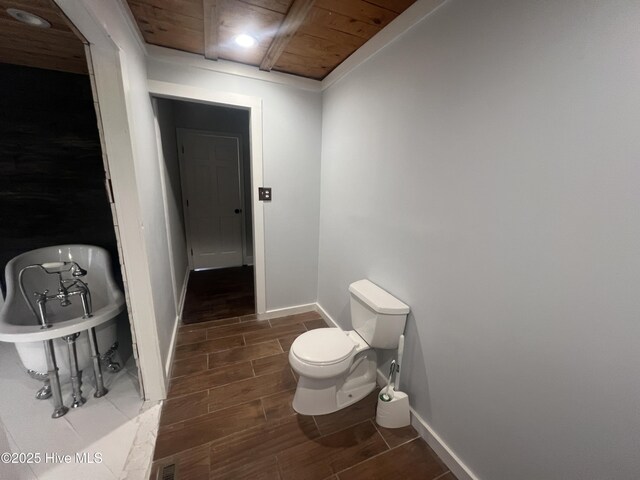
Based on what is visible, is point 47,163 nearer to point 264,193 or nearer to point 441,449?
point 264,193

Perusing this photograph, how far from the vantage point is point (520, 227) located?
88cm

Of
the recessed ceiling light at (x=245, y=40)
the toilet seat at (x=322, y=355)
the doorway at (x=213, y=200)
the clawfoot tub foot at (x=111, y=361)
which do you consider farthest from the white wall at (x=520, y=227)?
the doorway at (x=213, y=200)

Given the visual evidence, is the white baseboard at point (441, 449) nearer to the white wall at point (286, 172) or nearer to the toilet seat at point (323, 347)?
the toilet seat at point (323, 347)

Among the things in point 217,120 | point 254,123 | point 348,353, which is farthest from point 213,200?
point 348,353

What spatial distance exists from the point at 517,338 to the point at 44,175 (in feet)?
10.2

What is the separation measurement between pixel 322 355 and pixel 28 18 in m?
2.29

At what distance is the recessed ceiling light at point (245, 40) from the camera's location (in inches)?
59.9

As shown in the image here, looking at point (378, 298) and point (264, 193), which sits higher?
point (264, 193)

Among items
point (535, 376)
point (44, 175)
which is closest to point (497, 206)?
point (535, 376)

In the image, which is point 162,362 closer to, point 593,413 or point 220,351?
point 220,351

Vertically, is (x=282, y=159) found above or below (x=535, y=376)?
above

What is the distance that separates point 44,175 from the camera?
1883 mm

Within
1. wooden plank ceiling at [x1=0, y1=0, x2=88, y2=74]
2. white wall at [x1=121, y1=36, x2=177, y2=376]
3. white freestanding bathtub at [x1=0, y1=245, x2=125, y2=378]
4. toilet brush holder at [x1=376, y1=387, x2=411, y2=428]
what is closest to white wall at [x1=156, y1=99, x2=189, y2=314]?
white wall at [x1=121, y1=36, x2=177, y2=376]

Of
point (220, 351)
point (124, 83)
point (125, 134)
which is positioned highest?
point (124, 83)
